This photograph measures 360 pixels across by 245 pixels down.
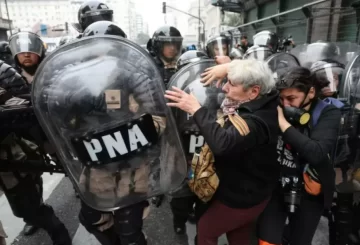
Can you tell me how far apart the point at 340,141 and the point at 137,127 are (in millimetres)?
1432

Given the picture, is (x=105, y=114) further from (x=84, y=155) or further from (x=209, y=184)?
(x=209, y=184)

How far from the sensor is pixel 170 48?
3.50 meters

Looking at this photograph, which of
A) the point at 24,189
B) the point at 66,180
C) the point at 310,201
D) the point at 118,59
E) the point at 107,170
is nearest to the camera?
the point at 118,59

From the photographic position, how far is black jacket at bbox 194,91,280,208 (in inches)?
57.6

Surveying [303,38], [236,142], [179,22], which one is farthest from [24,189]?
[179,22]

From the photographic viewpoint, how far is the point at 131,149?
140 centimetres

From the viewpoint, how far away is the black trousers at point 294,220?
1857 mm

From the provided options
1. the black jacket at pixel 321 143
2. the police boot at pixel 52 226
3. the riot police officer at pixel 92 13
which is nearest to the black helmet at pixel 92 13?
the riot police officer at pixel 92 13

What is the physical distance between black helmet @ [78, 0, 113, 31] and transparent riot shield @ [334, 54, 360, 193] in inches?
93.0

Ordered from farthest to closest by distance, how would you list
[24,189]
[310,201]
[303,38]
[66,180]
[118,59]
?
[303,38] < [66,180] < [24,189] < [310,201] < [118,59]

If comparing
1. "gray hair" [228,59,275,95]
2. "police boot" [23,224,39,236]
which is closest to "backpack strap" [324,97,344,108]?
"gray hair" [228,59,275,95]

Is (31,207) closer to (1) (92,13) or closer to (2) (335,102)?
(1) (92,13)

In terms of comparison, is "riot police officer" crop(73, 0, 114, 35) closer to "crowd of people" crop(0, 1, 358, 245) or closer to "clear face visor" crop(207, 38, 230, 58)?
"crowd of people" crop(0, 1, 358, 245)

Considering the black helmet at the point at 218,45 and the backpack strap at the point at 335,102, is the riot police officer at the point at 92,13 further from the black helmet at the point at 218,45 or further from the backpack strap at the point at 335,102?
the backpack strap at the point at 335,102
